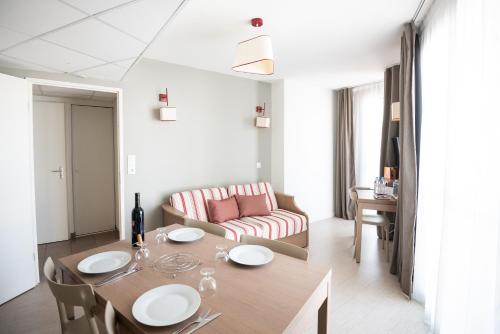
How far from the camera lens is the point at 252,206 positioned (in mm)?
3504

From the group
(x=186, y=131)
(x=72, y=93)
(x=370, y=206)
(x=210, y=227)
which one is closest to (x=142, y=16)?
(x=210, y=227)

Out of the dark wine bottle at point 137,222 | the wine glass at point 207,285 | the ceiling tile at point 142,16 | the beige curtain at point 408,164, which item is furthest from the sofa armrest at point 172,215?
the beige curtain at point 408,164

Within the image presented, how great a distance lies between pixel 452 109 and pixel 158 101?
9.88 ft

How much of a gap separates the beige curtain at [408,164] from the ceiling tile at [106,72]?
2770mm

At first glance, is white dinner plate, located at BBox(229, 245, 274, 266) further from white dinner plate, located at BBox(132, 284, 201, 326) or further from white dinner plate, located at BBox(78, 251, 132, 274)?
white dinner plate, located at BBox(78, 251, 132, 274)

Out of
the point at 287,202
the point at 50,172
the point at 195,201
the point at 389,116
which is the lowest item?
the point at 287,202

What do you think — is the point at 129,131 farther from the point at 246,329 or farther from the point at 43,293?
the point at 246,329

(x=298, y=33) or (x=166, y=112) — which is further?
(x=166, y=112)

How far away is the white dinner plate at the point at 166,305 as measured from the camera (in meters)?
0.93

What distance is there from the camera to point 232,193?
3.73 m

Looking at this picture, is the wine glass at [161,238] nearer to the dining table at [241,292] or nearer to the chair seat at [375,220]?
the dining table at [241,292]

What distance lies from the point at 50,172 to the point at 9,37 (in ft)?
7.99

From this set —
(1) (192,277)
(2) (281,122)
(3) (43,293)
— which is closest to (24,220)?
(3) (43,293)

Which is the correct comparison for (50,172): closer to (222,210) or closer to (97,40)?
(222,210)
